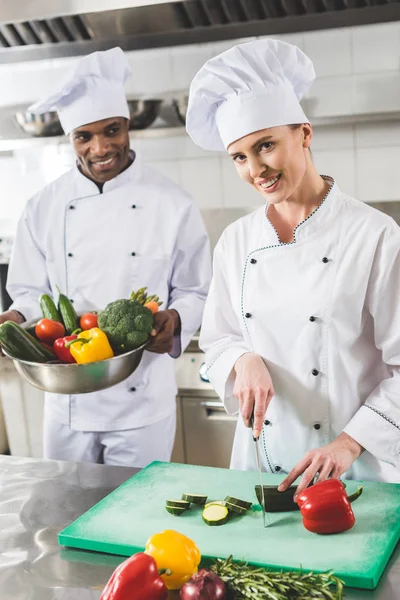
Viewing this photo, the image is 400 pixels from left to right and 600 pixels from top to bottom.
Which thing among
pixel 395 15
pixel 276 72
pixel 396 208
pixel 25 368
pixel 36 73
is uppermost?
pixel 36 73

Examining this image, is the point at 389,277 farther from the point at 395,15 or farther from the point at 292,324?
the point at 395,15

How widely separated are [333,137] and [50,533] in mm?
2256

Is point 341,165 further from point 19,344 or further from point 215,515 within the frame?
point 215,515

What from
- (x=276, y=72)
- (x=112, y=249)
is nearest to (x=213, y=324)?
(x=276, y=72)

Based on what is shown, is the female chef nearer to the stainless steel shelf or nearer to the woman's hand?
the woman's hand

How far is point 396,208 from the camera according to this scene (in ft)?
9.96

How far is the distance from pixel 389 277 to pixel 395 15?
0.99 meters

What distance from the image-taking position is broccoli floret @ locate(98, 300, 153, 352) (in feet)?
6.08

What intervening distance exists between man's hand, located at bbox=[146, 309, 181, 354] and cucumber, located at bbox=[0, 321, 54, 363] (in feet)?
→ 1.09

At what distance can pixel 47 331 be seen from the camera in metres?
1.91

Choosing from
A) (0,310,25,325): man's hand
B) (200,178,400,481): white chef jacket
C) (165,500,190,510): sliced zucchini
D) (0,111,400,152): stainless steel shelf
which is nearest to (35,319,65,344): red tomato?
(0,310,25,325): man's hand

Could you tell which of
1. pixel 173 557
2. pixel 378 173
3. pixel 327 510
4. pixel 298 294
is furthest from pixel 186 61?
pixel 173 557

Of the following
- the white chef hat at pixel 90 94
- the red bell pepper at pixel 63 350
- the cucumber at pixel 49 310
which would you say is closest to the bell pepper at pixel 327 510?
the red bell pepper at pixel 63 350

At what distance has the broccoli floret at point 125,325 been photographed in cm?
185
